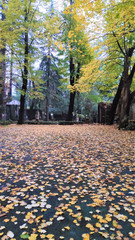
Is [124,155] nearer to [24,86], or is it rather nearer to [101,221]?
[101,221]

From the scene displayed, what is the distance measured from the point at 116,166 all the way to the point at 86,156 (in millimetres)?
1052

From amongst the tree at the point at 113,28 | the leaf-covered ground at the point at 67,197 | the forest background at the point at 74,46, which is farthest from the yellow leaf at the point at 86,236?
the tree at the point at 113,28

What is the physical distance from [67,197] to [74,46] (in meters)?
14.7

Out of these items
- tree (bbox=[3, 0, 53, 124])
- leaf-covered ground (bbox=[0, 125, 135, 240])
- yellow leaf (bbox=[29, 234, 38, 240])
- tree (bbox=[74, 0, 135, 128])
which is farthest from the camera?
tree (bbox=[3, 0, 53, 124])

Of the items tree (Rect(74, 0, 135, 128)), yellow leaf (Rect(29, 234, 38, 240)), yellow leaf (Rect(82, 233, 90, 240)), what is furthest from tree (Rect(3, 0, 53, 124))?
yellow leaf (Rect(82, 233, 90, 240))

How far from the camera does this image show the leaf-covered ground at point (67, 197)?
1.85 meters

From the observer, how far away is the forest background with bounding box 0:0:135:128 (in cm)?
682

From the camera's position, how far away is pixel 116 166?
13.1ft

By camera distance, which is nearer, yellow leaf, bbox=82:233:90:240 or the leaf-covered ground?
yellow leaf, bbox=82:233:90:240

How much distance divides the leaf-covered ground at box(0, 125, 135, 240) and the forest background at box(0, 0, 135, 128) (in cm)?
506

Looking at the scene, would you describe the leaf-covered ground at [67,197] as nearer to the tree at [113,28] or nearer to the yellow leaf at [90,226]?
the yellow leaf at [90,226]

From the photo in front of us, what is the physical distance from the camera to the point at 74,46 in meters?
14.9

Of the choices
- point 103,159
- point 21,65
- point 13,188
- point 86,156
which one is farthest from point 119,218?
point 21,65

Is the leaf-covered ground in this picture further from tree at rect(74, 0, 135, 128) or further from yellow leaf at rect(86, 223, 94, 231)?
tree at rect(74, 0, 135, 128)
